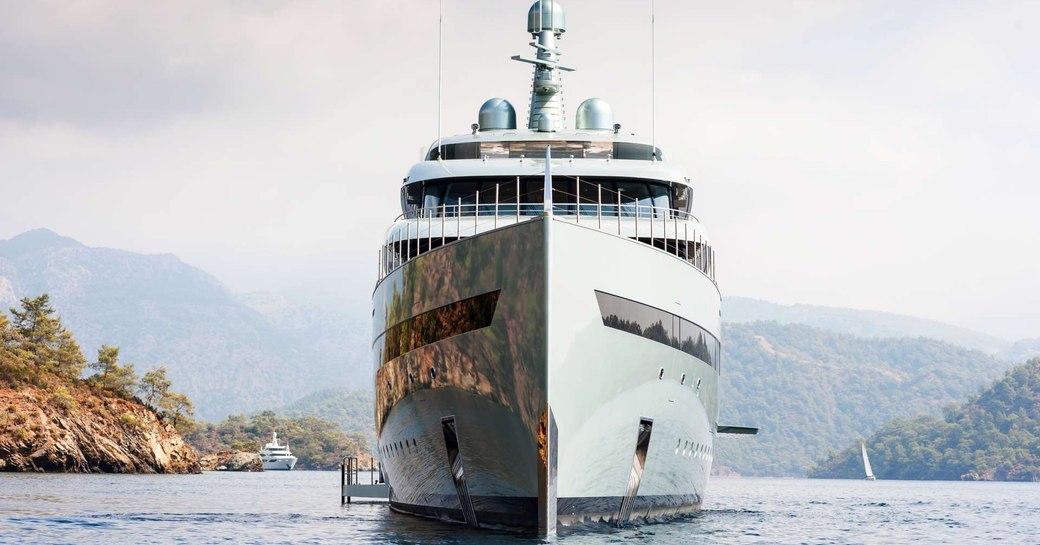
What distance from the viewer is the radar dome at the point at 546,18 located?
1359 inches

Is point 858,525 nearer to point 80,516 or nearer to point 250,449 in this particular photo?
point 80,516

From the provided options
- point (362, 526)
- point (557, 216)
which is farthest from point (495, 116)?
point (362, 526)

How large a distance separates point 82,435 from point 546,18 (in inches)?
2512

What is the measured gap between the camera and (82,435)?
86250 mm

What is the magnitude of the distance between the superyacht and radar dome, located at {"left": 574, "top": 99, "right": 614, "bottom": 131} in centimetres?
497

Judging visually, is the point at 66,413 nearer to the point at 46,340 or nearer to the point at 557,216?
the point at 46,340

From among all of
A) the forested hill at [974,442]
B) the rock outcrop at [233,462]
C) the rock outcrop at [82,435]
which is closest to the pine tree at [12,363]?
the rock outcrop at [82,435]

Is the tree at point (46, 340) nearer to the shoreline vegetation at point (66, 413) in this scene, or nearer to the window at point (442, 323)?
the shoreline vegetation at point (66, 413)

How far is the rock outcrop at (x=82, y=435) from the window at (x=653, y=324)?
6442cm

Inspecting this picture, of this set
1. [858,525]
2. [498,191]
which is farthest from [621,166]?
[858,525]

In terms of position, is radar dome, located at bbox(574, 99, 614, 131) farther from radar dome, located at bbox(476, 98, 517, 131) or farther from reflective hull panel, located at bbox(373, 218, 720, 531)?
reflective hull panel, located at bbox(373, 218, 720, 531)

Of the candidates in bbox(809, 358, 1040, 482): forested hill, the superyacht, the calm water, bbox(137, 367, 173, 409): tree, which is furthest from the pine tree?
bbox(809, 358, 1040, 482): forested hill

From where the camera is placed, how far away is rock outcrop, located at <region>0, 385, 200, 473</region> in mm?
77938

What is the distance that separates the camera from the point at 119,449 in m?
90.4
